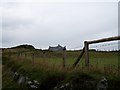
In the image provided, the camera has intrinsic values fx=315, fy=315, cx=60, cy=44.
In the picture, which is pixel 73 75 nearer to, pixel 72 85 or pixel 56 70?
pixel 72 85

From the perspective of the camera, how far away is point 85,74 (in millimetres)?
10070

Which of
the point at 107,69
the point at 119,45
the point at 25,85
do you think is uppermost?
Answer: the point at 119,45

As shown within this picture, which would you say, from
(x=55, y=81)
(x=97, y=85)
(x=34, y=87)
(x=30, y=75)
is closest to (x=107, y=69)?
(x=97, y=85)

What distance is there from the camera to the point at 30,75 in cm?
1308

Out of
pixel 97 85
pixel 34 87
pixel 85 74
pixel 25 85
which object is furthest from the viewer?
pixel 25 85

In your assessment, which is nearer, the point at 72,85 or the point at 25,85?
the point at 72,85

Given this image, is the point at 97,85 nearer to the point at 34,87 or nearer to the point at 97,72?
the point at 97,72

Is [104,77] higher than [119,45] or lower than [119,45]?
lower

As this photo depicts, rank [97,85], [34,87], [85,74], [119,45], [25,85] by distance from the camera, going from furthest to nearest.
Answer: [25,85] → [34,87] → [119,45] → [85,74] → [97,85]

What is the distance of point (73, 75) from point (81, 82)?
440 millimetres

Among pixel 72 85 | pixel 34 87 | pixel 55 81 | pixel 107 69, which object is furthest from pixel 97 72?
pixel 34 87

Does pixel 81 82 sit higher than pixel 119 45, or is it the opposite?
pixel 119 45

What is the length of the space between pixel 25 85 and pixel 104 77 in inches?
172

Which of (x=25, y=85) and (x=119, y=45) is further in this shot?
(x=25, y=85)
